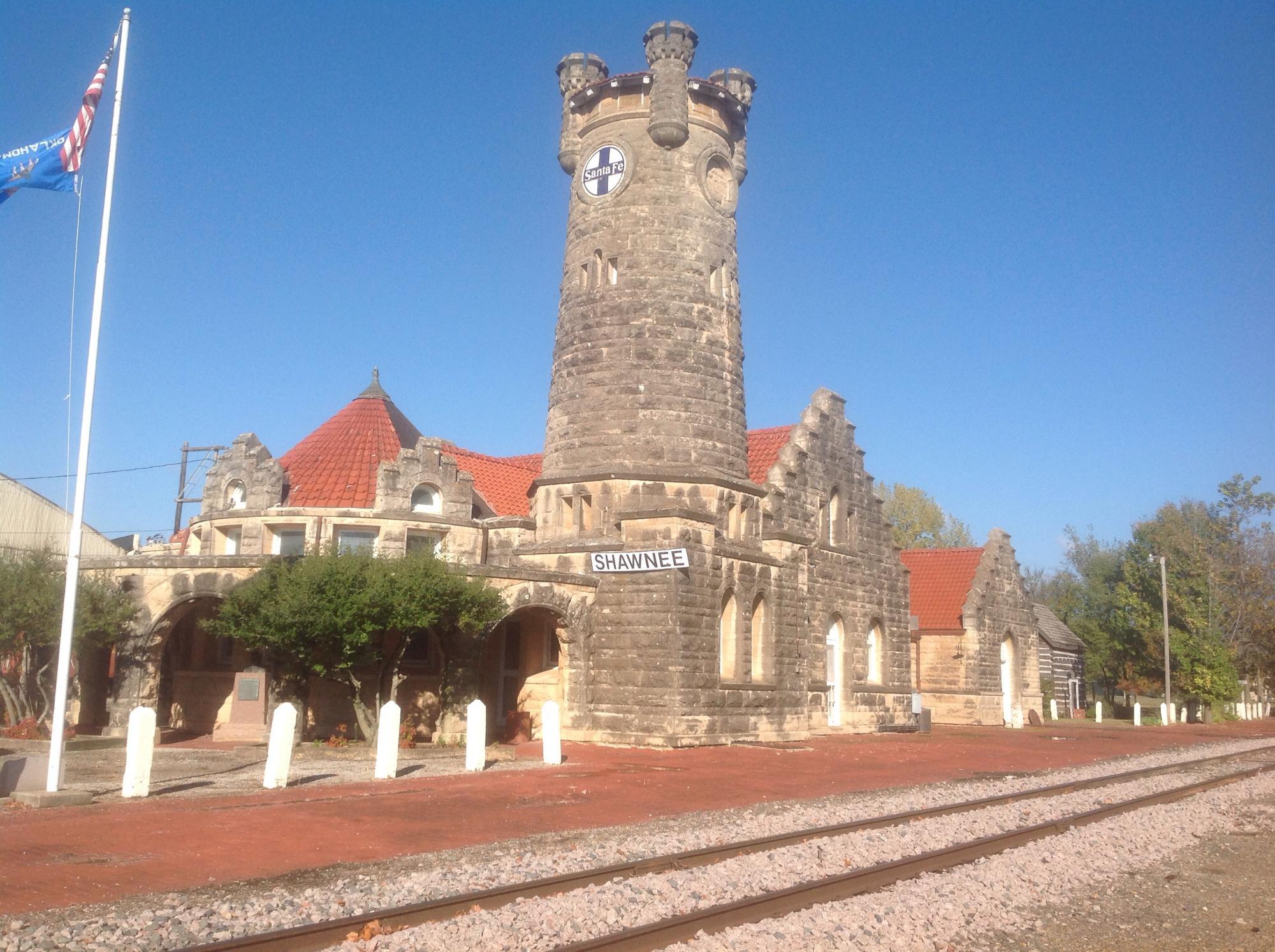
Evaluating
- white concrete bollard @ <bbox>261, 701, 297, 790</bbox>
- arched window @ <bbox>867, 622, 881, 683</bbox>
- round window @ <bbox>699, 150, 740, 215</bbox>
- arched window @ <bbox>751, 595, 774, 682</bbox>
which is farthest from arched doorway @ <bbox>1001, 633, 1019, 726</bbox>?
white concrete bollard @ <bbox>261, 701, 297, 790</bbox>

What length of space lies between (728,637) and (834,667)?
6300 millimetres

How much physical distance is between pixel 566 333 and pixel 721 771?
11.6 m

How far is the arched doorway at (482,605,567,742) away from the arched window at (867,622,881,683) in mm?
10993

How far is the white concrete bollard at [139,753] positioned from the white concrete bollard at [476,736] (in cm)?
539

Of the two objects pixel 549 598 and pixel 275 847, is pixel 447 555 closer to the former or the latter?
pixel 549 598

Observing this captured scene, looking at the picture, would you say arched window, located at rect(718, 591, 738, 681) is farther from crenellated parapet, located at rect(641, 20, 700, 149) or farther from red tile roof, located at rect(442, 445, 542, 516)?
crenellated parapet, located at rect(641, 20, 700, 149)

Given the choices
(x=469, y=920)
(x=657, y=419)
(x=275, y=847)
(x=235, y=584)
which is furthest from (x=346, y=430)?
(x=469, y=920)

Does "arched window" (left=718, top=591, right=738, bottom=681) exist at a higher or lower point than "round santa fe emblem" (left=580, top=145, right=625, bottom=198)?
lower

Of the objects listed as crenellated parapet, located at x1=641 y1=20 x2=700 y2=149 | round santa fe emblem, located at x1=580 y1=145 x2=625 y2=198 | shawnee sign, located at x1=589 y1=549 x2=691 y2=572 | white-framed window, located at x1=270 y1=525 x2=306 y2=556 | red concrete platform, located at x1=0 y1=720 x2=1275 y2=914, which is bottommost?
red concrete platform, located at x1=0 y1=720 x2=1275 y2=914

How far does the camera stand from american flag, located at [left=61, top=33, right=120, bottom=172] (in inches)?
552

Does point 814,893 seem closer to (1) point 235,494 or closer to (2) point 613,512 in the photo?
(2) point 613,512

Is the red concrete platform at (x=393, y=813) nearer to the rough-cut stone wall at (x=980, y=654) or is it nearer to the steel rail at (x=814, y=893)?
the steel rail at (x=814, y=893)

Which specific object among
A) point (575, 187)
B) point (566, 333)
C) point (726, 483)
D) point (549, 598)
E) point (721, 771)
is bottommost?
point (721, 771)

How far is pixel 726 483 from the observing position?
2519 cm
